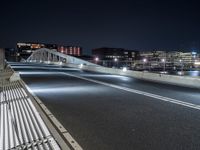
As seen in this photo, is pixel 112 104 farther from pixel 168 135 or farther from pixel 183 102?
pixel 168 135

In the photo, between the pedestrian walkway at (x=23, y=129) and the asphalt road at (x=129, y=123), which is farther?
the asphalt road at (x=129, y=123)

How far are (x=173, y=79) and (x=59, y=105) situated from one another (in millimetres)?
11237

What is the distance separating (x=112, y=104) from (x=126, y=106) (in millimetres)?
625

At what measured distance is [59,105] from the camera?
916cm

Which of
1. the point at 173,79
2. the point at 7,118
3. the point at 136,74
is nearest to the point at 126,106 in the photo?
the point at 7,118

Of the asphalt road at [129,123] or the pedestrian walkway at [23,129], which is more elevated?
the pedestrian walkway at [23,129]

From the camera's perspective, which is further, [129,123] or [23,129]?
[129,123]

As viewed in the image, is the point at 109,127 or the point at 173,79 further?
the point at 173,79

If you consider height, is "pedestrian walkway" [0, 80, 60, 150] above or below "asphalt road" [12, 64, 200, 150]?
above

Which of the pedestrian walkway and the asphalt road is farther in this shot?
the asphalt road

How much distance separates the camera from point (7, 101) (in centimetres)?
937

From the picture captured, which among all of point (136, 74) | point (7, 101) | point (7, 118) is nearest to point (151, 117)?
point (7, 118)

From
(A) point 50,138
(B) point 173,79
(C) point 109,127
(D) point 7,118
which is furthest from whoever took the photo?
(B) point 173,79

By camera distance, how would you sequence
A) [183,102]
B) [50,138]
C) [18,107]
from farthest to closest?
[183,102] → [18,107] → [50,138]
